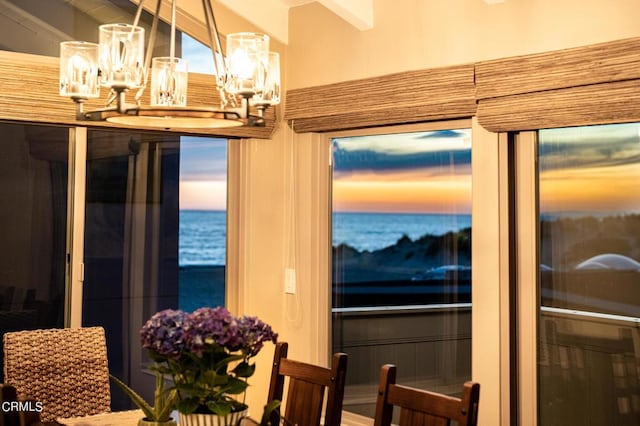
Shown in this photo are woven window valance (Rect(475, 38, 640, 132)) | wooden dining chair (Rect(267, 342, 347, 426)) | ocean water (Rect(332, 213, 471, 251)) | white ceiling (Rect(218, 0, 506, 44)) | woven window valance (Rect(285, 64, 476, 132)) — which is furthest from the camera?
white ceiling (Rect(218, 0, 506, 44))

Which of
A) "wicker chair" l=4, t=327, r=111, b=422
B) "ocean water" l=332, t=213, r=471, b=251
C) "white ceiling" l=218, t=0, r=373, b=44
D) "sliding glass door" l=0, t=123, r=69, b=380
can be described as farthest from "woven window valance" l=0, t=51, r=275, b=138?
"ocean water" l=332, t=213, r=471, b=251

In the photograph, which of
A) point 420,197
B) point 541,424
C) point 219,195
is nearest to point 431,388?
point 541,424

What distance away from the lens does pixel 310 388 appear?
2885mm

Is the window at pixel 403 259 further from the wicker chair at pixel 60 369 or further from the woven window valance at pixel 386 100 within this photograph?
the wicker chair at pixel 60 369

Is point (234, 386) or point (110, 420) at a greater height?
point (234, 386)

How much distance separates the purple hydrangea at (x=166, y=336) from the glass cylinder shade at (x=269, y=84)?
0.71m

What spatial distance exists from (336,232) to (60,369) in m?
1.70

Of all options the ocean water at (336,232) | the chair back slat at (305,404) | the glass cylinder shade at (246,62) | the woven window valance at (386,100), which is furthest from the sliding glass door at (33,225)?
the glass cylinder shade at (246,62)

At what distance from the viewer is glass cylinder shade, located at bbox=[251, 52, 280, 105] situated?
7.83 feet

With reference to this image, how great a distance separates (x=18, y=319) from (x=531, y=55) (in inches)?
105

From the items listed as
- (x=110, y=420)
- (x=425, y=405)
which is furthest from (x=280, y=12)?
(x=425, y=405)

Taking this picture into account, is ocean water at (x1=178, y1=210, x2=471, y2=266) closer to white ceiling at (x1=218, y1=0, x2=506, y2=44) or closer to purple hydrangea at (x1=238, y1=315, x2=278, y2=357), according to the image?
white ceiling at (x1=218, y1=0, x2=506, y2=44)

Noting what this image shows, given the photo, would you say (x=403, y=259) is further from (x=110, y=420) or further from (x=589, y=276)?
(x=110, y=420)

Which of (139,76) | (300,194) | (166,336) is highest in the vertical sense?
(139,76)
